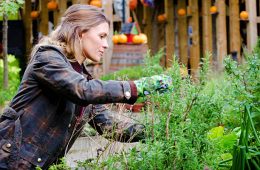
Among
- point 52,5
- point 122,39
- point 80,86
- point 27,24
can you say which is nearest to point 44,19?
point 27,24

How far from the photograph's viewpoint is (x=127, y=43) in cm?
805

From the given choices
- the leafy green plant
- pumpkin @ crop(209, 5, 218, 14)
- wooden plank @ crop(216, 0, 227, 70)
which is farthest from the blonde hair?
pumpkin @ crop(209, 5, 218, 14)

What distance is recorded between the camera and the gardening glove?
1.71m

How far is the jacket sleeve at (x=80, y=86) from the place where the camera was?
6.05ft

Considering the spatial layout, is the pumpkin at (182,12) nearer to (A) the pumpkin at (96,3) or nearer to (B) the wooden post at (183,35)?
(B) the wooden post at (183,35)

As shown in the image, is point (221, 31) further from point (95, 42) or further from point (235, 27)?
point (95, 42)

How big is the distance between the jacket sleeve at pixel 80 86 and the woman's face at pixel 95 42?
0.16 meters

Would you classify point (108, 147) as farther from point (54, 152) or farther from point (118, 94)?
point (54, 152)

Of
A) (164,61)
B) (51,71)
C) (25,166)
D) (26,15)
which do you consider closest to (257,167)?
(51,71)

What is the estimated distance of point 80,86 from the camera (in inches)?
72.9

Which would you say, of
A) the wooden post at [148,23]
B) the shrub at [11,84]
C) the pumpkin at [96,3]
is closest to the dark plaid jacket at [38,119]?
the shrub at [11,84]

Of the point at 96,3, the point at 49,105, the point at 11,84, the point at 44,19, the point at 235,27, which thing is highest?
the point at 96,3

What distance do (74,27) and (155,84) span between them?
0.53m

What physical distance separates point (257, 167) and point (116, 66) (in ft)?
21.0
